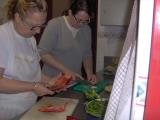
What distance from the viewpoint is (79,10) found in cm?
191

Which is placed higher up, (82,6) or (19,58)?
(82,6)

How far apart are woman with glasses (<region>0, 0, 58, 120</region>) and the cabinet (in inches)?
56.9

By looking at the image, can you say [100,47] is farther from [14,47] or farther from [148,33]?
[148,33]

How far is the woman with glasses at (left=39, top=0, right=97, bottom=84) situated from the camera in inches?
81.3

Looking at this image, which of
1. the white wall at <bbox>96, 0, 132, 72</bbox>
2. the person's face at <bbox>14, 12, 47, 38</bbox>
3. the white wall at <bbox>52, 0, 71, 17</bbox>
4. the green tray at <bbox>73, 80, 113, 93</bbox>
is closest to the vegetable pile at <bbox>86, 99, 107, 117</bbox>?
the green tray at <bbox>73, 80, 113, 93</bbox>

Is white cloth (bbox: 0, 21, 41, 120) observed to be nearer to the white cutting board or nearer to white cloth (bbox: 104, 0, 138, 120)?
the white cutting board

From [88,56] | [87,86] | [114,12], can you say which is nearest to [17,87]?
[87,86]

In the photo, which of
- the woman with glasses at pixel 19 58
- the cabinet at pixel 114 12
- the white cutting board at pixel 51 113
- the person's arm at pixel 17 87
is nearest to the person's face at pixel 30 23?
the woman with glasses at pixel 19 58

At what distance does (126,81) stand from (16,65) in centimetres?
95

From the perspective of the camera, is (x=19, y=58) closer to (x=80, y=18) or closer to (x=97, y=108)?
(x=97, y=108)

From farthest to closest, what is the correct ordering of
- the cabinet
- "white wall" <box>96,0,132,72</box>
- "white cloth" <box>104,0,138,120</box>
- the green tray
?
"white wall" <box>96,0,132,72</box> → the cabinet → the green tray → "white cloth" <box>104,0,138,120</box>

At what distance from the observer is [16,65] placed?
150cm

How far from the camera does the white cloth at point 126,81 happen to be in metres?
0.65

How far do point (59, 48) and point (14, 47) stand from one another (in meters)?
0.71
